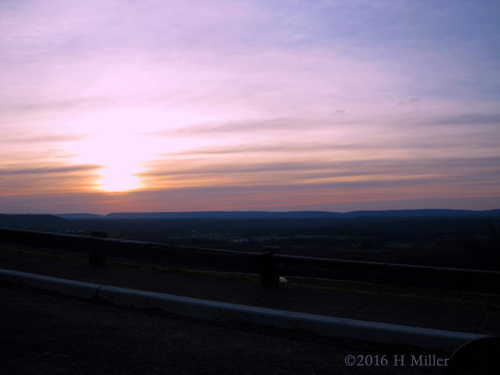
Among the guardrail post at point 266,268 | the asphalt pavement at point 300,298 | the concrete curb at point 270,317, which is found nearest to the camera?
the concrete curb at point 270,317

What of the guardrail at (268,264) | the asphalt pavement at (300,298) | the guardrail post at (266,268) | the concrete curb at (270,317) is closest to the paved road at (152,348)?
the concrete curb at (270,317)

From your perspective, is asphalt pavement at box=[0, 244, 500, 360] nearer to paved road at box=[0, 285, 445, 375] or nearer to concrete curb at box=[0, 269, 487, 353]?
concrete curb at box=[0, 269, 487, 353]

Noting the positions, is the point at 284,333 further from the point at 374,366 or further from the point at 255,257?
the point at 255,257

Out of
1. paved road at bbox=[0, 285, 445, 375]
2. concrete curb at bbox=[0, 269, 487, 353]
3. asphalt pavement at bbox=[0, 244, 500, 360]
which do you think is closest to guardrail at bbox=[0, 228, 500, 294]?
asphalt pavement at bbox=[0, 244, 500, 360]

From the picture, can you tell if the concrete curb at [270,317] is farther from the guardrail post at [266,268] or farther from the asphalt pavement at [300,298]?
the guardrail post at [266,268]

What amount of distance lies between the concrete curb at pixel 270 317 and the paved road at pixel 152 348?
0.20 meters

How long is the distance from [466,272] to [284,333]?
289 cm

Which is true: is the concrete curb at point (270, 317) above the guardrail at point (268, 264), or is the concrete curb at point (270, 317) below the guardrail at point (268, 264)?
below

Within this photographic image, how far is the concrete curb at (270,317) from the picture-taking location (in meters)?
4.88

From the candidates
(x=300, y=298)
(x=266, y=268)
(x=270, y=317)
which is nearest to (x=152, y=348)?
(x=270, y=317)

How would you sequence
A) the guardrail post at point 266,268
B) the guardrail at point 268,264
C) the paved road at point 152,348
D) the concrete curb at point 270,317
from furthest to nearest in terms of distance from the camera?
the guardrail post at point 266,268 → the guardrail at point 268,264 → the concrete curb at point 270,317 → the paved road at point 152,348

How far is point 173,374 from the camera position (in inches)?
157

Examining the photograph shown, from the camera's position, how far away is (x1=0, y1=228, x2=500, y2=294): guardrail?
632cm

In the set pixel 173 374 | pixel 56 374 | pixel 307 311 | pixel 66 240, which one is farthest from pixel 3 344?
pixel 66 240
